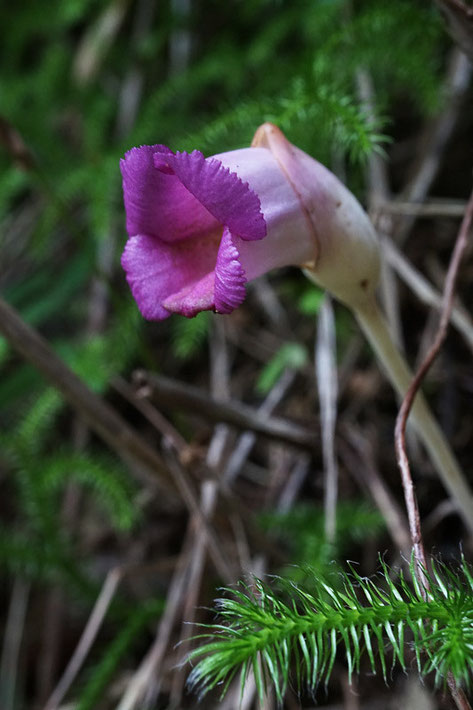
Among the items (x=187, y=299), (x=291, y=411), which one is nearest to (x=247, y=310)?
(x=291, y=411)

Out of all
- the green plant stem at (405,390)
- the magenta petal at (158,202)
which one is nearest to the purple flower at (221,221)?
the magenta petal at (158,202)

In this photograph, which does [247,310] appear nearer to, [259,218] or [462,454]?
[462,454]

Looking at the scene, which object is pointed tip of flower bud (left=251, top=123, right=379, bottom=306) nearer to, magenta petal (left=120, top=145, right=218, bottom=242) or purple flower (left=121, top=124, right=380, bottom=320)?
purple flower (left=121, top=124, right=380, bottom=320)

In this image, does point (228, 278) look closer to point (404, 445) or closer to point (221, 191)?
point (221, 191)

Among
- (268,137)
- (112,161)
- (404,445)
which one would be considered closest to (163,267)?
(268,137)

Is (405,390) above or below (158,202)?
below

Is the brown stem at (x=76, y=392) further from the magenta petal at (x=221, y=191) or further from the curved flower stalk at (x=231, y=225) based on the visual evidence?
the magenta petal at (x=221, y=191)

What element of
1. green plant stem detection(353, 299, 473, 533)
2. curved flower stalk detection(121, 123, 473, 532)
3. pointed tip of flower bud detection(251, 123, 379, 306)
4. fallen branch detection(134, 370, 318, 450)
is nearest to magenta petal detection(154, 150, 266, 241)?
curved flower stalk detection(121, 123, 473, 532)

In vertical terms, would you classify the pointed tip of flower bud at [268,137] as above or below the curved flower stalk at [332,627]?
above
